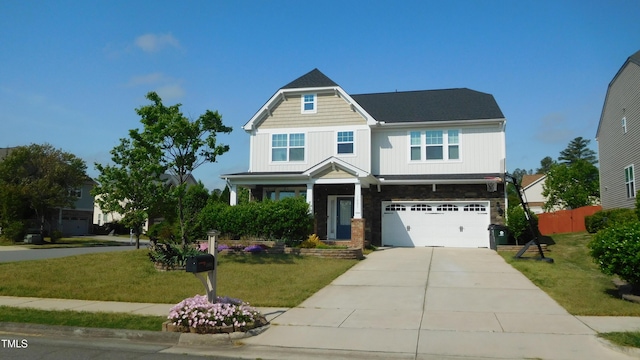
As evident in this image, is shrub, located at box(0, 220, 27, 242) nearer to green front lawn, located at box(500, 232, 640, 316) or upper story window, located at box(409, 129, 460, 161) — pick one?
upper story window, located at box(409, 129, 460, 161)

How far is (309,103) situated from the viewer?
77.2 ft

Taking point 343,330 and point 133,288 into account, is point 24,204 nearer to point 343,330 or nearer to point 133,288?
point 133,288

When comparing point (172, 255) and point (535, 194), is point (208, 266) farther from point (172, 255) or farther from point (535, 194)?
point (535, 194)

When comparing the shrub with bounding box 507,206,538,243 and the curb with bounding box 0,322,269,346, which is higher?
the shrub with bounding box 507,206,538,243

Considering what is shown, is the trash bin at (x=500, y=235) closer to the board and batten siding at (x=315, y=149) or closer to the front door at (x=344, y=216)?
the board and batten siding at (x=315, y=149)

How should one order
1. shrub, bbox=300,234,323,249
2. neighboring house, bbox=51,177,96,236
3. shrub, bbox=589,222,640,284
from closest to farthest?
shrub, bbox=589,222,640,284 < shrub, bbox=300,234,323,249 < neighboring house, bbox=51,177,96,236

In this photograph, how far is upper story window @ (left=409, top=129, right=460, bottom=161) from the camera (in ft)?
74.3

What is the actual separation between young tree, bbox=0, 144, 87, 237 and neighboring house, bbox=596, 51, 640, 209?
116ft

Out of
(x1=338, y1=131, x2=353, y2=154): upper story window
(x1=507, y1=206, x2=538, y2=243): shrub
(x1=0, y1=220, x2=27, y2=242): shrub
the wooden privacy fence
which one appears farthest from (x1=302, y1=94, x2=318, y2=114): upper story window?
(x1=0, y1=220, x2=27, y2=242): shrub

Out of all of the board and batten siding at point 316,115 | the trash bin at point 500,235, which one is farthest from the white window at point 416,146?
the trash bin at point 500,235

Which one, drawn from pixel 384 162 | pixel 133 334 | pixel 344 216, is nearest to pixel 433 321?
pixel 133 334

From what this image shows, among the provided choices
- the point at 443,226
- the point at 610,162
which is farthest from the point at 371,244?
the point at 610,162

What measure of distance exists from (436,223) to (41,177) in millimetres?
29342

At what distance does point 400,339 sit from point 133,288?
7.33 meters
